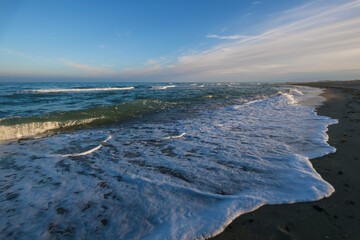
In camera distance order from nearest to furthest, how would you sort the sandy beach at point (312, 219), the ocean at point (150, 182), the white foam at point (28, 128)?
the sandy beach at point (312, 219) → the ocean at point (150, 182) → the white foam at point (28, 128)

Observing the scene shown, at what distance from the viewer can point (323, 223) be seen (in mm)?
1832

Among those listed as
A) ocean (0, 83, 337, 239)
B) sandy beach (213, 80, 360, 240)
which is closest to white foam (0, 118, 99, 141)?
ocean (0, 83, 337, 239)

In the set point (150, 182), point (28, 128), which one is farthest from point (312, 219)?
point (28, 128)

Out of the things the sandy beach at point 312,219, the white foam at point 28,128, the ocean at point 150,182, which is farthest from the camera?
the white foam at point 28,128

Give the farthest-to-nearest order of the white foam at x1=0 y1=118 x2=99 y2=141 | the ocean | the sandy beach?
the white foam at x1=0 y1=118 x2=99 y2=141, the ocean, the sandy beach

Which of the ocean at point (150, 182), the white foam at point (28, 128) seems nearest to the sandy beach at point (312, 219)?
the ocean at point (150, 182)

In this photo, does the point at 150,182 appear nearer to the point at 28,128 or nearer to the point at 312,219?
the point at 312,219

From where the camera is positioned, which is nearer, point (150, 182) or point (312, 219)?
point (312, 219)

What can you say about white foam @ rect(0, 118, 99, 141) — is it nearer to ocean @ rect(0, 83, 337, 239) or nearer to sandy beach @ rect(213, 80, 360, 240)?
ocean @ rect(0, 83, 337, 239)

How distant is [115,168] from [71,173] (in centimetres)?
75

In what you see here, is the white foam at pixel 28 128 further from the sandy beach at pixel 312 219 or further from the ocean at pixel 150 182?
the sandy beach at pixel 312 219

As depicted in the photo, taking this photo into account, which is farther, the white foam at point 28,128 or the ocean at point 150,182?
the white foam at point 28,128

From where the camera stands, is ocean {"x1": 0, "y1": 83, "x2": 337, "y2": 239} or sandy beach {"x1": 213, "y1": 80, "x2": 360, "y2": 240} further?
ocean {"x1": 0, "y1": 83, "x2": 337, "y2": 239}

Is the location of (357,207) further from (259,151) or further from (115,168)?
(115,168)
